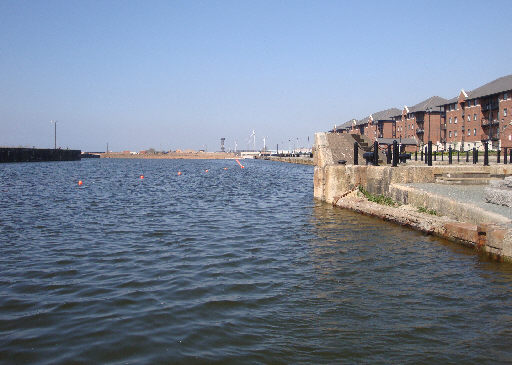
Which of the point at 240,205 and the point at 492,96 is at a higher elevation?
the point at 492,96

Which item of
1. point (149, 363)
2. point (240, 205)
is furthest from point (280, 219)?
point (149, 363)

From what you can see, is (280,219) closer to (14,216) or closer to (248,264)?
(248,264)

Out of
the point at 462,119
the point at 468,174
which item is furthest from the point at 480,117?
the point at 468,174

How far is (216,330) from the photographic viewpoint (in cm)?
548

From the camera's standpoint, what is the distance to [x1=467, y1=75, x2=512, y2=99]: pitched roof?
68.4 m

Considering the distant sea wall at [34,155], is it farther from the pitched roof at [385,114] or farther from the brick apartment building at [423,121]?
the pitched roof at [385,114]

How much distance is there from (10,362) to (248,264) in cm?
478

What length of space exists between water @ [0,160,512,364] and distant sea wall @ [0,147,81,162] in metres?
92.3

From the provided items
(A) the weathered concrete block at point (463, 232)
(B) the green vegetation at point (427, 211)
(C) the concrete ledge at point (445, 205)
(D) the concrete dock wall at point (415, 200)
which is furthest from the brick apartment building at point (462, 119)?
(A) the weathered concrete block at point (463, 232)

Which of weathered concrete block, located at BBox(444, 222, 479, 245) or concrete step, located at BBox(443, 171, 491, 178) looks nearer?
weathered concrete block, located at BBox(444, 222, 479, 245)

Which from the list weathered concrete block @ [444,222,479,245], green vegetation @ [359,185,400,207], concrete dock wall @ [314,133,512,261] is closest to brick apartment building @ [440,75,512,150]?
concrete dock wall @ [314,133,512,261]

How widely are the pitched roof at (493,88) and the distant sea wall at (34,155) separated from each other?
9323 centimetres

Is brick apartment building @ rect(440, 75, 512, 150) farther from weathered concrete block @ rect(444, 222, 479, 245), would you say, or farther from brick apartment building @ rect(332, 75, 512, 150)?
weathered concrete block @ rect(444, 222, 479, 245)

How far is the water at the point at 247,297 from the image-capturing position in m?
4.94
